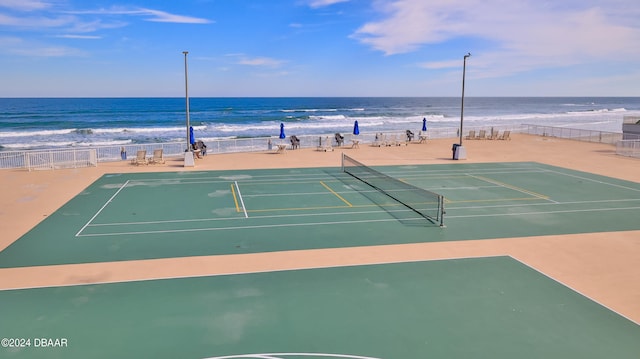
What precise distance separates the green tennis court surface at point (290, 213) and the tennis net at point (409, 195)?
475mm

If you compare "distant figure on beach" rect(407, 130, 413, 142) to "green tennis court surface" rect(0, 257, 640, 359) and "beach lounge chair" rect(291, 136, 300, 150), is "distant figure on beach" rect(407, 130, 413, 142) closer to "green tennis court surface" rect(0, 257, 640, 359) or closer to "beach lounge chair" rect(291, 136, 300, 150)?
"beach lounge chair" rect(291, 136, 300, 150)

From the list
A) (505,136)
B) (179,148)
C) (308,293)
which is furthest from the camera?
(179,148)

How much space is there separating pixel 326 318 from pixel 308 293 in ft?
4.10

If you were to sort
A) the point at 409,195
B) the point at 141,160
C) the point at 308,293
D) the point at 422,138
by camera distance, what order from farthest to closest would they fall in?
the point at 422,138
the point at 141,160
the point at 409,195
the point at 308,293

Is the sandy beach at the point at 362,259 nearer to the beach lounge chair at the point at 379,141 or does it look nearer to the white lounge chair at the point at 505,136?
the beach lounge chair at the point at 379,141

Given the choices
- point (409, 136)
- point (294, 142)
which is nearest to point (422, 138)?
point (409, 136)

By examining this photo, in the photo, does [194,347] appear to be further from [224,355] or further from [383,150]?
[383,150]

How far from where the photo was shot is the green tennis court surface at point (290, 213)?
13.9 meters

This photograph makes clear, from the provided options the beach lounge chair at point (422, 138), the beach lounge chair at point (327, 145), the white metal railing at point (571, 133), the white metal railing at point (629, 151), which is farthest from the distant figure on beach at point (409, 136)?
the white metal railing at point (629, 151)

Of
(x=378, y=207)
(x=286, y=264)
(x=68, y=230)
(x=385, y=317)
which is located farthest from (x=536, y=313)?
(x=68, y=230)

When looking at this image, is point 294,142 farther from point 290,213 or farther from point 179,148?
point 290,213

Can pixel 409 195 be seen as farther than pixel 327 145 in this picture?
No

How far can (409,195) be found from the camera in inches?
829

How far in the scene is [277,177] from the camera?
25469 millimetres
